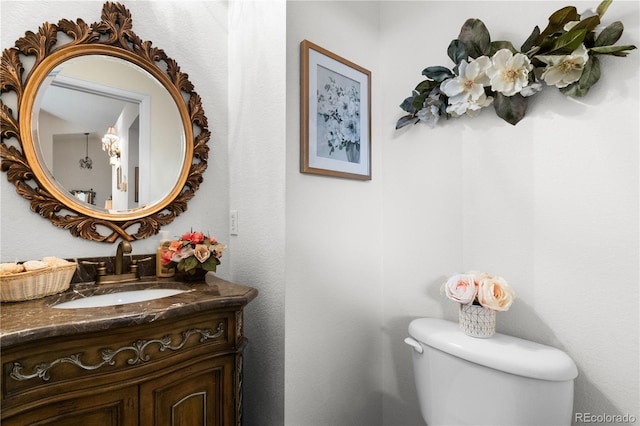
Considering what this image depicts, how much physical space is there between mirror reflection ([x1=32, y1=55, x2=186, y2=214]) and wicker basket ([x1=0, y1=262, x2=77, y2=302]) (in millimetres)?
305

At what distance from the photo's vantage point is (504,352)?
1.02m

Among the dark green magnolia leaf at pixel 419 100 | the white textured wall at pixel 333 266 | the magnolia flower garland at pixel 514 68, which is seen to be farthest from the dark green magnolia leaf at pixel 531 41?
the white textured wall at pixel 333 266

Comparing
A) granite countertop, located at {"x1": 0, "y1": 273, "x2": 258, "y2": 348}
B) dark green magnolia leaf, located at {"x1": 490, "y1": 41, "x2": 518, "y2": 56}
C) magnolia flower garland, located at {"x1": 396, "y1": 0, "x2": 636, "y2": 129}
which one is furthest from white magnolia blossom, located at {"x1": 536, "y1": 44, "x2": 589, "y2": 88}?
granite countertop, located at {"x1": 0, "y1": 273, "x2": 258, "y2": 348}

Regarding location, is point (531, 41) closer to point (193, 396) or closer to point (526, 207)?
point (526, 207)

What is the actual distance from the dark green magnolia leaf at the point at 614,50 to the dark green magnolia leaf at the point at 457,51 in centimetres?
37

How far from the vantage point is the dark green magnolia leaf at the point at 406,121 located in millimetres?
1437

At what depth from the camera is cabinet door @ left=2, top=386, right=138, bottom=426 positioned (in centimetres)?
77

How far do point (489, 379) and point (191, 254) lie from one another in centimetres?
109

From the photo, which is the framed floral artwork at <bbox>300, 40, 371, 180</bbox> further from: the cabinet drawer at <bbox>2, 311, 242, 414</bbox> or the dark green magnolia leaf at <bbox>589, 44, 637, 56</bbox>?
the dark green magnolia leaf at <bbox>589, 44, 637, 56</bbox>

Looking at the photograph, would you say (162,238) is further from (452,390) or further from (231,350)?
(452,390)

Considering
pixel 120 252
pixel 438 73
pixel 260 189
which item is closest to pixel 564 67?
pixel 438 73

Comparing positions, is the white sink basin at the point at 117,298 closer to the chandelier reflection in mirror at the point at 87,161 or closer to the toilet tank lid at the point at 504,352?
the chandelier reflection in mirror at the point at 87,161

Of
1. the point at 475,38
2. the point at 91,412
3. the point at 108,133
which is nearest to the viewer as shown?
the point at 91,412

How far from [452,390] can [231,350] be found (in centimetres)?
73
